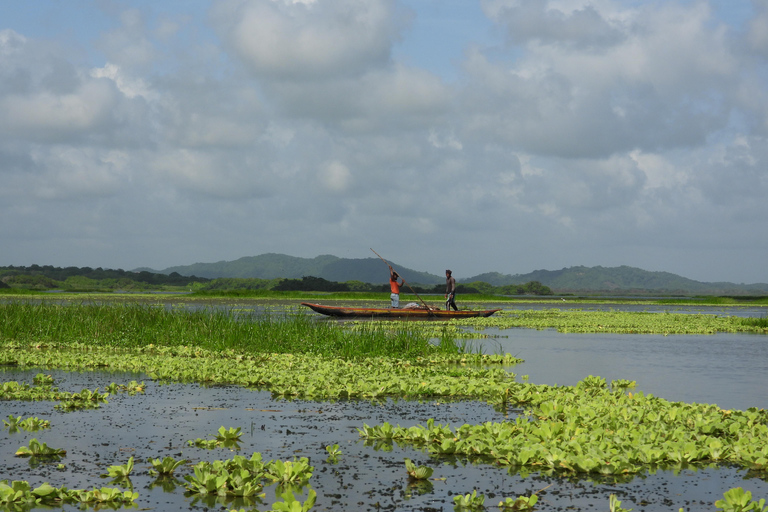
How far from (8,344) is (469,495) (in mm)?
17543

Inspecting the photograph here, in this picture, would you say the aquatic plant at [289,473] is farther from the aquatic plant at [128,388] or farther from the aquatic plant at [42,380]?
the aquatic plant at [42,380]

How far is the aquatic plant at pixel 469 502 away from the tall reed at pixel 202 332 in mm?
11652

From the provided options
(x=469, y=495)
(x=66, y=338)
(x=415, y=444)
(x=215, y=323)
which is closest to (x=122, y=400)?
(x=415, y=444)

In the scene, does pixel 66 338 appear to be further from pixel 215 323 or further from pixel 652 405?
pixel 652 405

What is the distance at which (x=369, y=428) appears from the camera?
8844 mm

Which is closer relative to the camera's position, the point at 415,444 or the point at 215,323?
the point at 415,444

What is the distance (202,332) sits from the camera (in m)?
20.5

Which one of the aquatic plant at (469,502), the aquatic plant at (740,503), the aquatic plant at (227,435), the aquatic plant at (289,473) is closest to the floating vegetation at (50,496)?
the aquatic plant at (289,473)

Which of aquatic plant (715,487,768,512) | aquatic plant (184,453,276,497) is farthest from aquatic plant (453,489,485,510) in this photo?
Answer: aquatic plant (715,487,768,512)

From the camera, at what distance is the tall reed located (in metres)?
18.8

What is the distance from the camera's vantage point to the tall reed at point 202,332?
1883cm

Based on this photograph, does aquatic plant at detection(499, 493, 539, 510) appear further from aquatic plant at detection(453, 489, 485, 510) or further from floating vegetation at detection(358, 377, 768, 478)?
floating vegetation at detection(358, 377, 768, 478)

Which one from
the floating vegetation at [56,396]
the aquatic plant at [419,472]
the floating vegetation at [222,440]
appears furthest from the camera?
the floating vegetation at [56,396]

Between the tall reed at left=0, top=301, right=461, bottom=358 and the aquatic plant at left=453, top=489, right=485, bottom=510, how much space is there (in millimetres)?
11652
